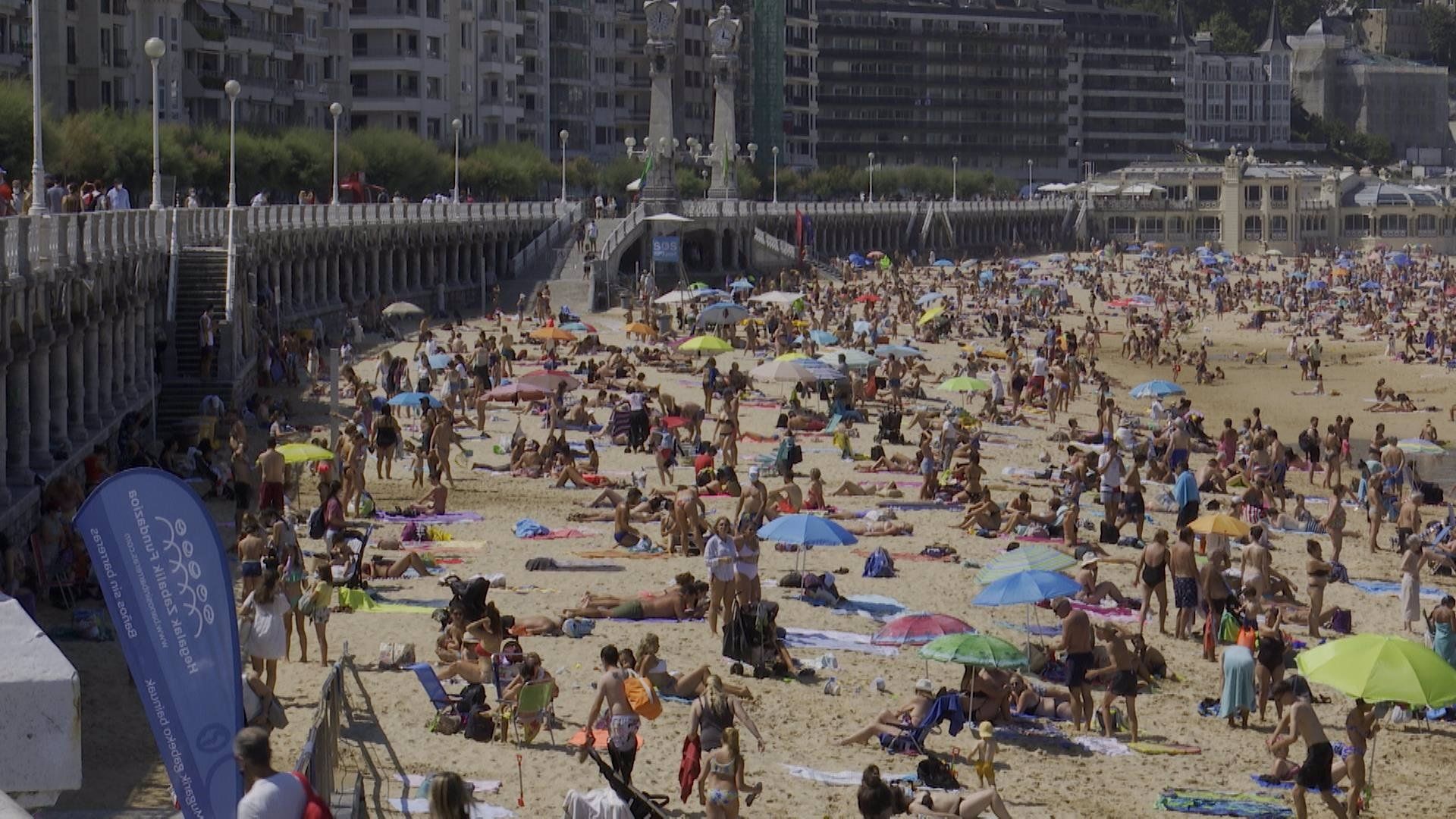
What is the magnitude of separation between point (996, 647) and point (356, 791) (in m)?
5.58

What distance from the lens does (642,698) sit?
14.8m

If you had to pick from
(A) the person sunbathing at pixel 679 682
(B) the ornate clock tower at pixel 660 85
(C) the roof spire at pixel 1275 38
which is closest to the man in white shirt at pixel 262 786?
(A) the person sunbathing at pixel 679 682

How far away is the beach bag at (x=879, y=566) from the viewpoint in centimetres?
2223

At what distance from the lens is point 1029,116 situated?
14112cm

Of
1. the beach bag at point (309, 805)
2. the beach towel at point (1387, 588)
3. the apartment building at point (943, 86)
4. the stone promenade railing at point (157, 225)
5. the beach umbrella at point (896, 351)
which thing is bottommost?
the beach towel at point (1387, 588)

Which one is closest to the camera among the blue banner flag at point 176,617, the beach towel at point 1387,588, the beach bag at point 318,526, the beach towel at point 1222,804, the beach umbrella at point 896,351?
the blue banner flag at point 176,617

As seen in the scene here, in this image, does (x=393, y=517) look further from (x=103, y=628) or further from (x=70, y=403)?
(x=103, y=628)

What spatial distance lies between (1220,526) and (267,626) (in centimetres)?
1063

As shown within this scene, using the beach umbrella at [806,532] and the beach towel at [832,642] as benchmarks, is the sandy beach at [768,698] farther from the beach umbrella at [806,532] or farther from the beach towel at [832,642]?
the beach umbrella at [806,532]

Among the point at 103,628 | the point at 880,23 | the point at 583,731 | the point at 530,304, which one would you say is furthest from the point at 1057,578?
the point at 880,23

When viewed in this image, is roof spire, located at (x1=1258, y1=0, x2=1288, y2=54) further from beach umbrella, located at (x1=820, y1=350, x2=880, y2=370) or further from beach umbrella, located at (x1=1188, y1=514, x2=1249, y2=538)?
beach umbrella, located at (x1=1188, y1=514, x2=1249, y2=538)

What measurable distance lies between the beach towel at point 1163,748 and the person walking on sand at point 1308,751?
0.83 metres

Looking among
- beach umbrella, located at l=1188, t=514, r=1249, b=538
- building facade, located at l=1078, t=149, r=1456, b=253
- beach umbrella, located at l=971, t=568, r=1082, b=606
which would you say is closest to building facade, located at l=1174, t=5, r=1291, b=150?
building facade, located at l=1078, t=149, r=1456, b=253

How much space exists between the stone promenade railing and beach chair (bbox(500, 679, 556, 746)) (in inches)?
344
